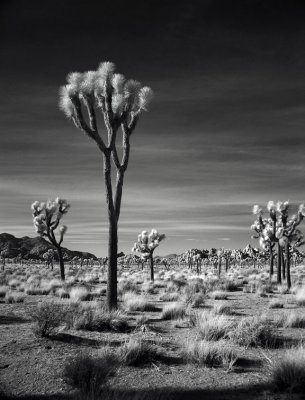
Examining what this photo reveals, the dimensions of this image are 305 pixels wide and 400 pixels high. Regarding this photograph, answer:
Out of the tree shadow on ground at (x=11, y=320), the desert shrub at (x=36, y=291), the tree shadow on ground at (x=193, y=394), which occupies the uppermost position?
the tree shadow on ground at (x=193, y=394)

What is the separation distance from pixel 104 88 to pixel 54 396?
9216 mm

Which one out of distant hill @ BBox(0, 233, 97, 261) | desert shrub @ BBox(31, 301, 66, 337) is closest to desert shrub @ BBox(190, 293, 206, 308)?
desert shrub @ BBox(31, 301, 66, 337)

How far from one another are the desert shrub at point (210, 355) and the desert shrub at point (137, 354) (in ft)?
2.18

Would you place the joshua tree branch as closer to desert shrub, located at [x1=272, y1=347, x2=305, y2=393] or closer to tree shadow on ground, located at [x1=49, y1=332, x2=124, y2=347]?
tree shadow on ground, located at [x1=49, y1=332, x2=124, y2=347]

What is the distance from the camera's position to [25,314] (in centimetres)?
1232

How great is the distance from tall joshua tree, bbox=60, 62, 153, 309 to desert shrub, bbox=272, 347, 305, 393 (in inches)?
282

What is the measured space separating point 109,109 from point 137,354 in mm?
7860

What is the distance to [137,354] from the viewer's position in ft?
Result: 22.5

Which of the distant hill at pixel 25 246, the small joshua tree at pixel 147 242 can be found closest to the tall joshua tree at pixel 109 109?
the small joshua tree at pixel 147 242

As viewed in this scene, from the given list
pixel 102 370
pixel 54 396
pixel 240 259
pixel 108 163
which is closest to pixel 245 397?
pixel 102 370

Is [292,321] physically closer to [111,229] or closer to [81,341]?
[81,341]

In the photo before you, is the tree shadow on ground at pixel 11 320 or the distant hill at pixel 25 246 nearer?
the tree shadow on ground at pixel 11 320

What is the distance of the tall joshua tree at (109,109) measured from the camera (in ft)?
38.5

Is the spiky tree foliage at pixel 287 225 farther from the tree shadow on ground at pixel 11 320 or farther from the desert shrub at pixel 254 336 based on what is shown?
the tree shadow on ground at pixel 11 320
